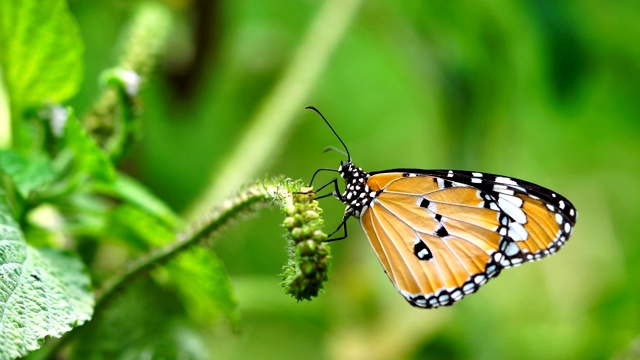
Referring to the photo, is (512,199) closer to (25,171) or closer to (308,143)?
(25,171)

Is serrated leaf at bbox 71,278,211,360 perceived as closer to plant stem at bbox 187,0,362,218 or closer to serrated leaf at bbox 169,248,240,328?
serrated leaf at bbox 169,248,240,328

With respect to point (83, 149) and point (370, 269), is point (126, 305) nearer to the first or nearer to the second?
point (83, 149)

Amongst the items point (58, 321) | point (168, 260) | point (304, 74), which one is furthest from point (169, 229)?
point (304, 74)

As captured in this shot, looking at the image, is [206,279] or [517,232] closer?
[206,279]

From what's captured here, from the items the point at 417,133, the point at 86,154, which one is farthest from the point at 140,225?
the point at 417,133

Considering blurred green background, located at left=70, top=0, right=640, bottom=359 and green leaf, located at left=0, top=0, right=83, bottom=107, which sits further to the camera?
blurred green background, located at left=70, top=0, right=640, bottom=359

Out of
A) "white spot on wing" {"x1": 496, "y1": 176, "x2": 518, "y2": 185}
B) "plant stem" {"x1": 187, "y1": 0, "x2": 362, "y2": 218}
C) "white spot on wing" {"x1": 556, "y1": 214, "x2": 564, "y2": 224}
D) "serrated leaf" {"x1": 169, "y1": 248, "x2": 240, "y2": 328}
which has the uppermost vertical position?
"plant stem" {"x1": 187, "y1": 0, "x2": 362, "y2": 218}

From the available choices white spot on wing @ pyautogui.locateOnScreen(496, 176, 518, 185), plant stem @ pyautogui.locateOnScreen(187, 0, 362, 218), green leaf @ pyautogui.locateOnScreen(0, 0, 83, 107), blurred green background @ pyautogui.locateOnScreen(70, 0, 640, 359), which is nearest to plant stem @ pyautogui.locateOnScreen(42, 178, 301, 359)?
green leaf @ pyautogui.locateOnScreen(0, 0, 83, 107)
